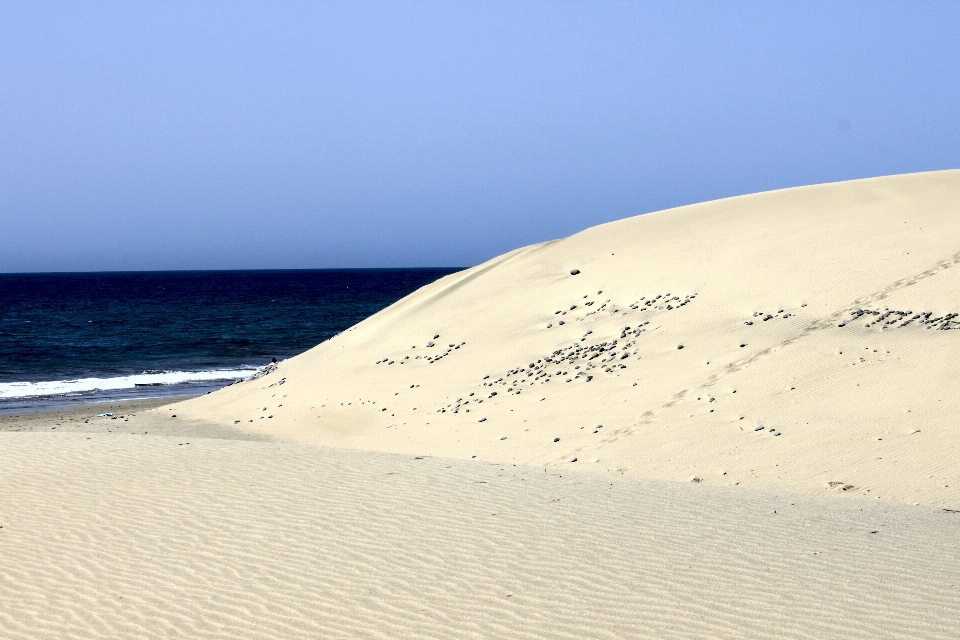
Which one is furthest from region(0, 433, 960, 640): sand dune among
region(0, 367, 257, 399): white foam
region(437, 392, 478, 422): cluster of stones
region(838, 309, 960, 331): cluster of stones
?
region(0, 367, 257, 399): white foam

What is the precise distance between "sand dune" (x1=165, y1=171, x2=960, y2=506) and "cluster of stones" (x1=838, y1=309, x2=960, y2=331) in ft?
0.11

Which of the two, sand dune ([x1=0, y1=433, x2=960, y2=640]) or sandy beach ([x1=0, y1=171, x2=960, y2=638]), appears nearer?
sand dune ([x1=0, y1=433, x2=960, y2=640])

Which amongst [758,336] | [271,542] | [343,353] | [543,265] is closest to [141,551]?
[271,542]

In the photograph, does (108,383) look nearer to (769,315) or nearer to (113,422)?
(113,422)

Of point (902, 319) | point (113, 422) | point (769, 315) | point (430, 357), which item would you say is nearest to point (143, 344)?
point (113, 422)

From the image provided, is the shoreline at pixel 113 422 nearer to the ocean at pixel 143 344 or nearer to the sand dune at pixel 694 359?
the sand dune at pixel 694 359

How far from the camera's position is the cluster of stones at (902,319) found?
12.4 m

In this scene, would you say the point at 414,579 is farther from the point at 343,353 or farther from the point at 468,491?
the point at 343,353

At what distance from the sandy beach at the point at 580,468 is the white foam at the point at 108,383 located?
17.3 feet

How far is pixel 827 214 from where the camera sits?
1902 cm

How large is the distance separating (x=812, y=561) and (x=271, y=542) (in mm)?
3685

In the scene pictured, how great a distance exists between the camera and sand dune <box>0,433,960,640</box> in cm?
507

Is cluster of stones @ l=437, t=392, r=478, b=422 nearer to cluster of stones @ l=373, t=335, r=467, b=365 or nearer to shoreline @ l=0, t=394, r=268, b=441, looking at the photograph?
cluster of stones @ l=373, t=335, r=467, b=365

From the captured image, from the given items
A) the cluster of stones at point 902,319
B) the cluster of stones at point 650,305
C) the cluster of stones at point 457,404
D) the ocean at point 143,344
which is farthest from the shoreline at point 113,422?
the cluster of stones at point 902,319
